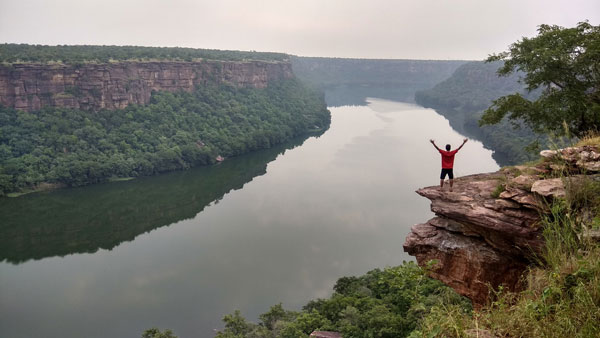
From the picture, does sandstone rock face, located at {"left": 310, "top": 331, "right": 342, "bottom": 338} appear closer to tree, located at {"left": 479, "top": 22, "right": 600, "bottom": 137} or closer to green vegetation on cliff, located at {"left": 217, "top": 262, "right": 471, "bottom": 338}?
green vegetation on cliff, located at {"left": 217, "top": 262, "right": 471, "bottom": 338}

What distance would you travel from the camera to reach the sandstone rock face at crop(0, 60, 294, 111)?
57.1 m

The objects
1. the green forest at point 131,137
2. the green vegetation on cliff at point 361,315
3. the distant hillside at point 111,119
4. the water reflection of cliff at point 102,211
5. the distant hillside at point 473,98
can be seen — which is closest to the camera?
the green vegetation on cliff at point 361,315

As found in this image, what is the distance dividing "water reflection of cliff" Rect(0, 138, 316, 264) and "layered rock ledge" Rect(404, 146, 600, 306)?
32683mm

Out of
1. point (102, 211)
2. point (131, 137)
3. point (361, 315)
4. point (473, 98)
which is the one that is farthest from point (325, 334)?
point (473, 98)

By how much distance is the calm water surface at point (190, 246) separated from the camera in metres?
26.0

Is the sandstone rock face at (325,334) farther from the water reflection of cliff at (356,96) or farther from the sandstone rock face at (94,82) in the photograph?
the water reflection of cliff at (356,96)

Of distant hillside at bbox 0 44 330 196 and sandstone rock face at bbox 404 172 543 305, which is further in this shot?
distant hillside at bbox 0 44 330 196

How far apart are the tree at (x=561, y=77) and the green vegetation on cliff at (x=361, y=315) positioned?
7.66m

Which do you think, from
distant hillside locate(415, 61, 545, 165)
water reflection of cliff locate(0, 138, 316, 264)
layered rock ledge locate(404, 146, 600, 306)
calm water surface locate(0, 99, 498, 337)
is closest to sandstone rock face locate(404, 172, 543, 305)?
layered rock ledge locate(404, 146, 600, 306)

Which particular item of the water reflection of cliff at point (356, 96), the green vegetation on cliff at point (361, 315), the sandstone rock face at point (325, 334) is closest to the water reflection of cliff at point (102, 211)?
the green vegetation on cliff at point (361, 315)

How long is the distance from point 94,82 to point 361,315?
194ft

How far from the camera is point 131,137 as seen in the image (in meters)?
62.9

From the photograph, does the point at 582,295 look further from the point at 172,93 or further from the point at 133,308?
the point at 172,93

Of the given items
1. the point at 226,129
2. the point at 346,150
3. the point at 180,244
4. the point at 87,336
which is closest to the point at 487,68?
the point at 346,150
